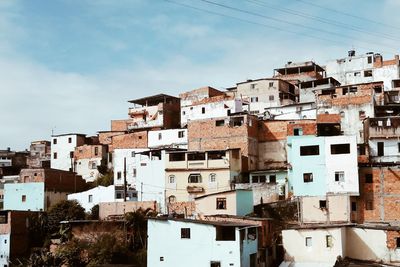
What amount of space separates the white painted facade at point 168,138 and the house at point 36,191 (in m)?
→ 10.7

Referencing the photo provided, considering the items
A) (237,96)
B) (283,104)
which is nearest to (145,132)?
(237,96)

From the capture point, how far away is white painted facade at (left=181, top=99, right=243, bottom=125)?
55.5 metres

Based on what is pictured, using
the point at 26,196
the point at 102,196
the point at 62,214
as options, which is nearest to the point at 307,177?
the point at 102,196

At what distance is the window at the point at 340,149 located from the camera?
36.1m

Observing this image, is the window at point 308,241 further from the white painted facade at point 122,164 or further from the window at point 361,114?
the white painted facade at point 122,164

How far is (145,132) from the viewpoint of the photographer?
57.3m

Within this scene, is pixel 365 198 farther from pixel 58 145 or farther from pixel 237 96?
pixel 58 145

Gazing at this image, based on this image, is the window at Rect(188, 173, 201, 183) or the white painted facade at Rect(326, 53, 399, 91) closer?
the window at Rect(188, 173, 201, 183)

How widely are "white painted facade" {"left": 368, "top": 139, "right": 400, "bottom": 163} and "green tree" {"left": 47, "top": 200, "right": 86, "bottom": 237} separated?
2513 cm

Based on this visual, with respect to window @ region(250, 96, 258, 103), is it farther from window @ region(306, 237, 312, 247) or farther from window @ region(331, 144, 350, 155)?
window @ region(306, 237, 312, 247)

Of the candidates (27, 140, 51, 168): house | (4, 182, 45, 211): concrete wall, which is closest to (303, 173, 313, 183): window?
(4, 182, 45, 211): concrete wall

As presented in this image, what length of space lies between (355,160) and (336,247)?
777 cm

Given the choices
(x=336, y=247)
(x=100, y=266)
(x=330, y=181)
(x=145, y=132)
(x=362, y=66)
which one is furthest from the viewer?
(x=362, y=66)

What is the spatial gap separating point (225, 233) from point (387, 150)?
637 inches
